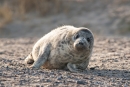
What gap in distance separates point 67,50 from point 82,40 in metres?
0.39

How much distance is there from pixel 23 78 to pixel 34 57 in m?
1.93

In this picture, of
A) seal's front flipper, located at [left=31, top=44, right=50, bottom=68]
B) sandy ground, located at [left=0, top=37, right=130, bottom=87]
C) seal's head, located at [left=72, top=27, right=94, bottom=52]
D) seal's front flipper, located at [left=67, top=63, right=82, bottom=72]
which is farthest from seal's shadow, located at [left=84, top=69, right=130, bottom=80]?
seal's front flipper, located at [left=31, top=44, right=50, bottom=68]

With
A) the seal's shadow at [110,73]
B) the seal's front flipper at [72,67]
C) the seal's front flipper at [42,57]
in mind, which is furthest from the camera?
the seal's front flipper at [42,57]

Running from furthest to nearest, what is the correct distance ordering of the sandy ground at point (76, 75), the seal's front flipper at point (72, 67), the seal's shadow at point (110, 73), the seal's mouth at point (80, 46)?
the seal's front flipper at point (72, 67)
the seal's shadow at point (110, 73)
the seal's mouth at point (80, 46)
the sandy ground at point (76, 75)

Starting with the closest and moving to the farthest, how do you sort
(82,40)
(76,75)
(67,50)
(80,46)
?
1. (76,75)
2. (80,46)
3. (82,40)
4. (67,50)

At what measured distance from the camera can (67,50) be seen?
27.4 ft

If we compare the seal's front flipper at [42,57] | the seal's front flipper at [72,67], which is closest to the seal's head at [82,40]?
the seal's front flipper at [72,67]

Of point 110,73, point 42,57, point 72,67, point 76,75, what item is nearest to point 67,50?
point 72,67

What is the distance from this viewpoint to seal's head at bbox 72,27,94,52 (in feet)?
26.3

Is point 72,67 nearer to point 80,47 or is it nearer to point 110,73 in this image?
point 80,47

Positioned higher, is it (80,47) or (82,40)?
(82,40)

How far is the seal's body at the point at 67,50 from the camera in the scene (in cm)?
827

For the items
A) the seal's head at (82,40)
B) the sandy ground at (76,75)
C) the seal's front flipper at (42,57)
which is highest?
the seal's head at (82,40)

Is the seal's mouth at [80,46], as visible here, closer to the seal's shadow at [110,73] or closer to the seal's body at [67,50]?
the seal's body at [67,50]
